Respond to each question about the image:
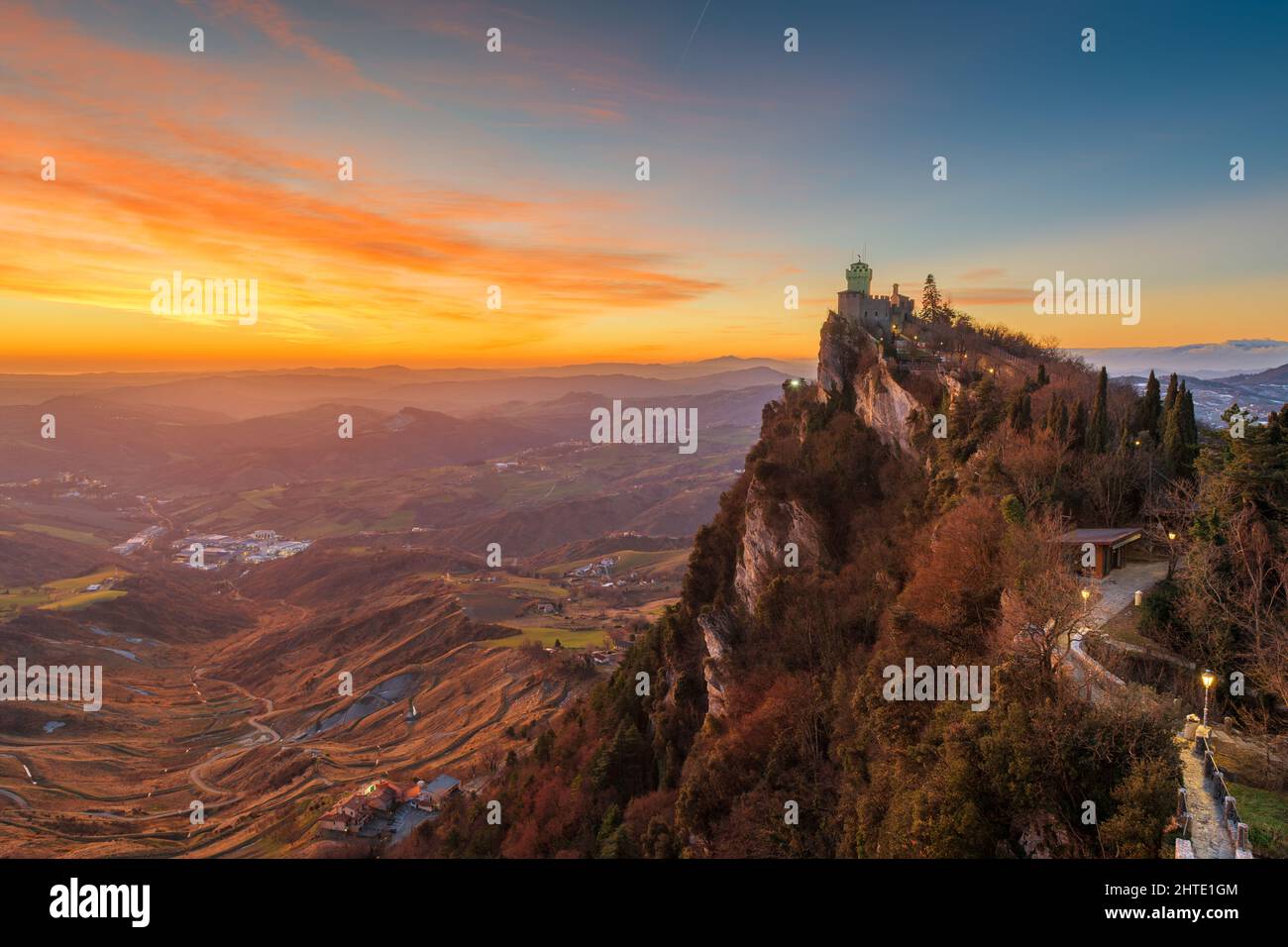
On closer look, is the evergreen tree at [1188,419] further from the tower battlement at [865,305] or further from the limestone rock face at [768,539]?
the tower battlement at [865,305]

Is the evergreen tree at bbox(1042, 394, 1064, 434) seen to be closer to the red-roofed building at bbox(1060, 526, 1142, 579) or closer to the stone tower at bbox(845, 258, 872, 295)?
the red-roofed building at bbox(1060, 526, 1142, 579)

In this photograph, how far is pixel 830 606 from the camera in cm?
4028

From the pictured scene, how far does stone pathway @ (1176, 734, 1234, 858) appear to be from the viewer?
1430 centimetres

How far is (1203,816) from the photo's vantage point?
15.5 meters

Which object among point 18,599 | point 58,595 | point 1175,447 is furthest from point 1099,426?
point 18,599

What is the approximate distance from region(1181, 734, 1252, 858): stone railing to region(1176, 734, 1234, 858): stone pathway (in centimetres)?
12

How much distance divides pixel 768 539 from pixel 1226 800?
33402mm

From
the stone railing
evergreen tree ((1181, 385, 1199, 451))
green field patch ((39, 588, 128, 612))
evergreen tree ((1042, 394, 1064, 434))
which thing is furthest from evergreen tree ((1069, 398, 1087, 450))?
green field patch ((39, 588, 128, 612))

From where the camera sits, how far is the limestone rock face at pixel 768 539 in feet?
153

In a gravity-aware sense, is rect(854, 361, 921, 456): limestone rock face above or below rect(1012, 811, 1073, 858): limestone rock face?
above

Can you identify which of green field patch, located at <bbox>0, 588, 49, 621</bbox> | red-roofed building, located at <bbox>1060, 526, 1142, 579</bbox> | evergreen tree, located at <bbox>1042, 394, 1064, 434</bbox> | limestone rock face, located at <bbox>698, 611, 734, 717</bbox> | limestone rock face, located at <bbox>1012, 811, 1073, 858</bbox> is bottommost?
green field patch, located at <bbox>0, 588, 49, 621</bbox>

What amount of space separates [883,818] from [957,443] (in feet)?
79.6

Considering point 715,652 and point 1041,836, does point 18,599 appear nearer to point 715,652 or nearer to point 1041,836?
point 715,652

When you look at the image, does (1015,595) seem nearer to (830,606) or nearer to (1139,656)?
(1139,656)
